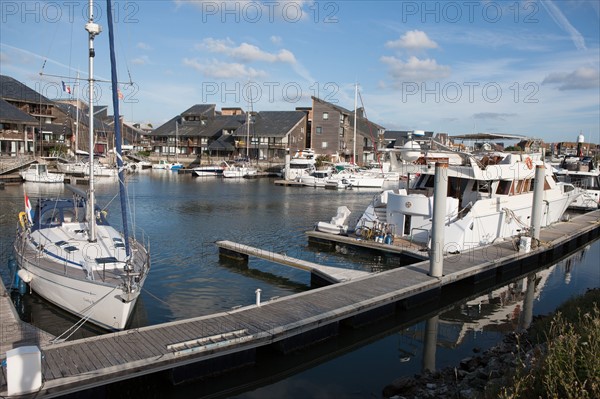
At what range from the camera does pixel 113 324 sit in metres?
11.8

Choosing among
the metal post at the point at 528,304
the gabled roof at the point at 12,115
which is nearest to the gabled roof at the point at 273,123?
the gabled roof at the point at 12,115

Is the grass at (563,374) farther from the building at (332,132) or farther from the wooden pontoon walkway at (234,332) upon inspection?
the building at (332,132)

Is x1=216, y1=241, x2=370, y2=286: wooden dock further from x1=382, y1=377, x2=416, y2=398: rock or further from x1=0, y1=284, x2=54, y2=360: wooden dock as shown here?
x1=0, y1=284, x2=54, y2=360: wooden dock

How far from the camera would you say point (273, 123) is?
82938mm

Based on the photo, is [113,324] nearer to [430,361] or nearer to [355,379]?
[355,379]

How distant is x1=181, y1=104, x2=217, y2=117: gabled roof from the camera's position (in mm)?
93688

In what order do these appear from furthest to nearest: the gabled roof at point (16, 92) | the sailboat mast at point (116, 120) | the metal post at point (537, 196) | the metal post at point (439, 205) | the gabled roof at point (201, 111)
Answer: the gabled roof at point (201, 111) → the gabled roof at point (16, 92) → the metal post at point (537, 196) → the metal post at point (439, 205) → the sailboat mast at point (116, 120)

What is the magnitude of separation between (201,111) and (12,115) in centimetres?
3792

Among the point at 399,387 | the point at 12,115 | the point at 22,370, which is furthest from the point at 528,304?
the point at 12,115

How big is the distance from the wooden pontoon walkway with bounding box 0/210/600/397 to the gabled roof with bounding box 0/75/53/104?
69656mm

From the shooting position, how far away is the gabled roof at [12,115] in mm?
60062

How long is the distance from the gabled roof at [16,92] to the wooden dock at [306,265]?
61512 millimetres

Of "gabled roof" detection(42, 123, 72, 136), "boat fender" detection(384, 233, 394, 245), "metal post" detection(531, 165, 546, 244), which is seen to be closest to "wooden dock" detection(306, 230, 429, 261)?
"boat fender" detection(384, 233, 394, 245)

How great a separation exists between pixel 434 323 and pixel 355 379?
457cm
